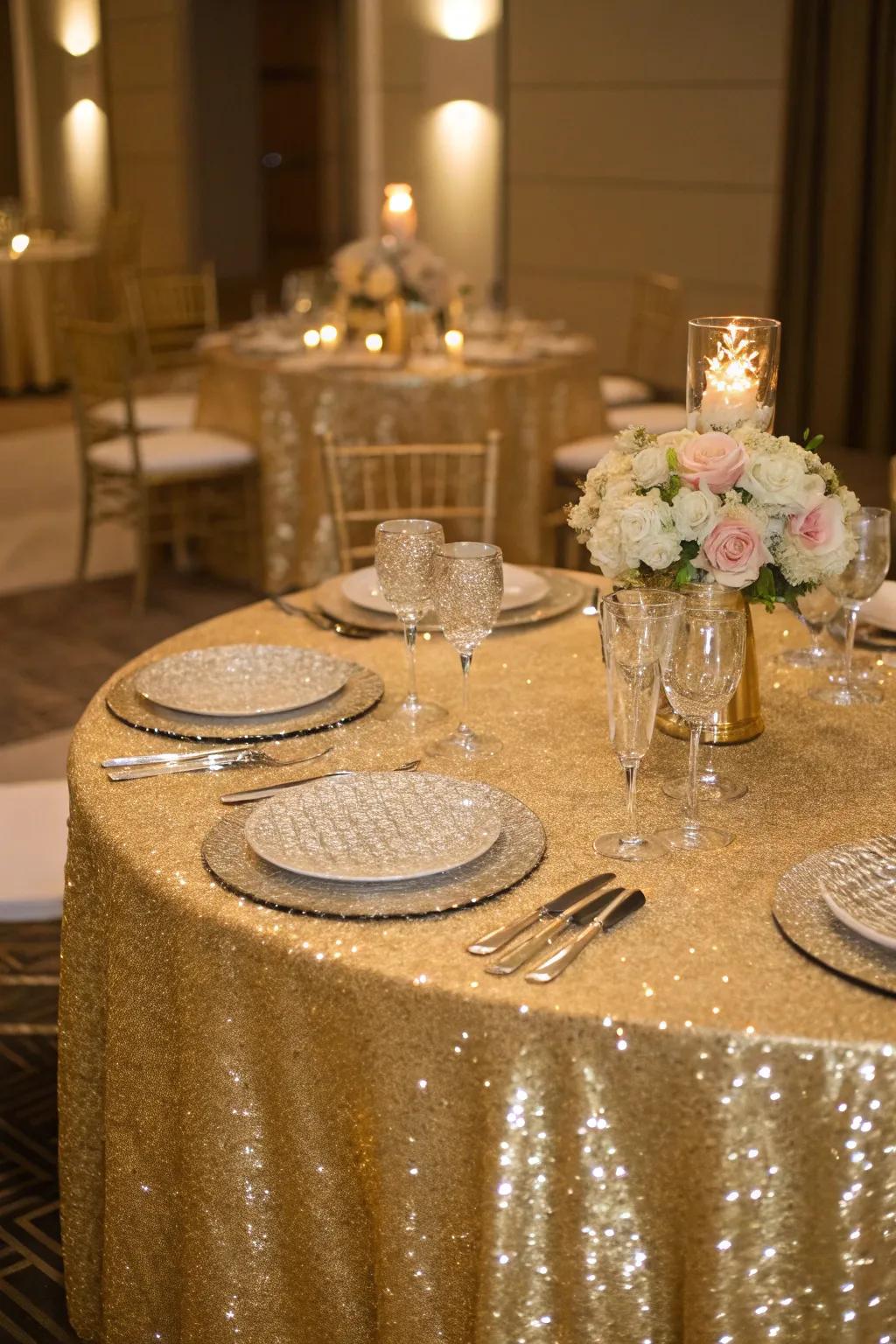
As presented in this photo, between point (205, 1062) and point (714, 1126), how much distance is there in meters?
0.50

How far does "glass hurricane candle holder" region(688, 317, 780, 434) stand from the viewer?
1.75 m

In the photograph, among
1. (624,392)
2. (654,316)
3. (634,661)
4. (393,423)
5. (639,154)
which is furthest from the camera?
(639,154)

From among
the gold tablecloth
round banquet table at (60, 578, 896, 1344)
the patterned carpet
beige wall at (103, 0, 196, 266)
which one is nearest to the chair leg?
the gold tablecloth

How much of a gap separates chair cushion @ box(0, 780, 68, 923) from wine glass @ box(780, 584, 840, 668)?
108 centimetres

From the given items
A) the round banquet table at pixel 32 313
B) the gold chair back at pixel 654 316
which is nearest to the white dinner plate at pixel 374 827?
the gold chair back at pixel 654 316

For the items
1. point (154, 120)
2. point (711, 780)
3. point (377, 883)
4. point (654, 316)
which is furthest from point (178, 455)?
point (154, 120)

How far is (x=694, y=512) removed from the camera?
62.9 inches

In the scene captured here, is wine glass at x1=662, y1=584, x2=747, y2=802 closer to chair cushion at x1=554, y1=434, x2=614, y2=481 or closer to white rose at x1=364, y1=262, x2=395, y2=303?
chair cushion at x1=554, y1=434, x2=614, y2=481

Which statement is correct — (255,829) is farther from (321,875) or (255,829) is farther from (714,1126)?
(714,1126)

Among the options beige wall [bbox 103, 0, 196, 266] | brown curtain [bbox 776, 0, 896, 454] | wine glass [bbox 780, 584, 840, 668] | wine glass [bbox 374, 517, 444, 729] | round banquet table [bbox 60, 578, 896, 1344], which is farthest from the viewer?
beige wall [bbox 103, 0, 196, 266]

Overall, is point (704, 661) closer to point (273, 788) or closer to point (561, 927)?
point (561, 927)

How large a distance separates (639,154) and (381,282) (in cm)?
293

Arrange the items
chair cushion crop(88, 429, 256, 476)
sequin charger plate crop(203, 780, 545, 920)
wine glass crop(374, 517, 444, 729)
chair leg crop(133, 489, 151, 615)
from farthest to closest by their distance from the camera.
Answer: chair leg crop(133, 489, 151, 615)
chair cushion crop(88, 429, 256, 476)
wine glass crop(374, 517, 444, 729)
sequin charger plate crop(203, 780, 545, 920)

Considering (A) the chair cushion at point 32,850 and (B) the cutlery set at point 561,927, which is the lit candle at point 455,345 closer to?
(A) the chair cushion at point 32,850
